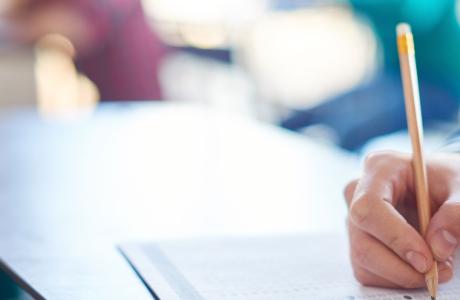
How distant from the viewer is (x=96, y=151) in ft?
4.68

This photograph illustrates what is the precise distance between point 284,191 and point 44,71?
255cm

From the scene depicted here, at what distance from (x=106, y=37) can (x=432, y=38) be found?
1.50 m

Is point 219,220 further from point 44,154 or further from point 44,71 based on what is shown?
point 44,71

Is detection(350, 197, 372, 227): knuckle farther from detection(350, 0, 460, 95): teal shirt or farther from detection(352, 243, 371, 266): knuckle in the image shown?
detection(350, 0, 460, 95): teal shirt

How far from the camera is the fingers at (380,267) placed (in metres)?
0.66

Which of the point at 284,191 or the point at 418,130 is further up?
the point at 418,130

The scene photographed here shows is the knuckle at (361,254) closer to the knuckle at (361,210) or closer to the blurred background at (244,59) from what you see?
the knuckle at (361,210)

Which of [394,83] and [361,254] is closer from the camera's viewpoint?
[361,254]

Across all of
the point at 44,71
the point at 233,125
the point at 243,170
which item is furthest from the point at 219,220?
the point at 44,71

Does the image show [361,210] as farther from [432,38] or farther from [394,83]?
[432,38]

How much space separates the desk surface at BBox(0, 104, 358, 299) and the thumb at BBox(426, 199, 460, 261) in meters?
0.24

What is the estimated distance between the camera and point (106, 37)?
330 cm

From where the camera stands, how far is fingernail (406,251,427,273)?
2.10 feet

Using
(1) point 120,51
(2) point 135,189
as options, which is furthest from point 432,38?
(2) point 135,189
